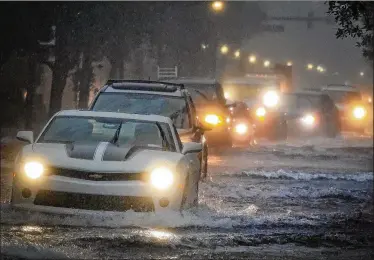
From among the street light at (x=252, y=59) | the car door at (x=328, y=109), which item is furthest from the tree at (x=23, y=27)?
the street light at (x=252, y=59)

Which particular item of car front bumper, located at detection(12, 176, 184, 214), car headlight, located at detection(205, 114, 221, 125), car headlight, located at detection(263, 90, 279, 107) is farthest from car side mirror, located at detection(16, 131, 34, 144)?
car headlight, located at detection(263, 90, 279, 107)

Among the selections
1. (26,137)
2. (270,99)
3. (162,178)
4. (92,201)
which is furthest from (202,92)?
(92,201)

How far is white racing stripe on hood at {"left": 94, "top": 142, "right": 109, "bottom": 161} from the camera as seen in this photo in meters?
9.93

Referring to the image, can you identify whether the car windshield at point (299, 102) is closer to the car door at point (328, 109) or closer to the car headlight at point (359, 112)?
the car door at point (328, 109)

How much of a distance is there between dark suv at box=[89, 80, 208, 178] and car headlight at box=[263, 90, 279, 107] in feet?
56.3

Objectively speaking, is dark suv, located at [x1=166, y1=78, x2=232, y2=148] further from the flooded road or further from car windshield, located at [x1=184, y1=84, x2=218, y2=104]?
the flooded road

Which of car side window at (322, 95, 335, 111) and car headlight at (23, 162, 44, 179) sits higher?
car side window at (322, 95, 335, 111)

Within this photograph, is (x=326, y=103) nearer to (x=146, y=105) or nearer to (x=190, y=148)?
(x=146, y=105)

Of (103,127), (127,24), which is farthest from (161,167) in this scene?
(127,24)

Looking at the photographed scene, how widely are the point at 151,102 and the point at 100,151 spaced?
532cm

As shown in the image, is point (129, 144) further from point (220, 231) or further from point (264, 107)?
point (264, 107)

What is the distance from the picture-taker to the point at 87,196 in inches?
379

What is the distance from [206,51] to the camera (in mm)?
48062

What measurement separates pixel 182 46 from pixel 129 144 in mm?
30501
